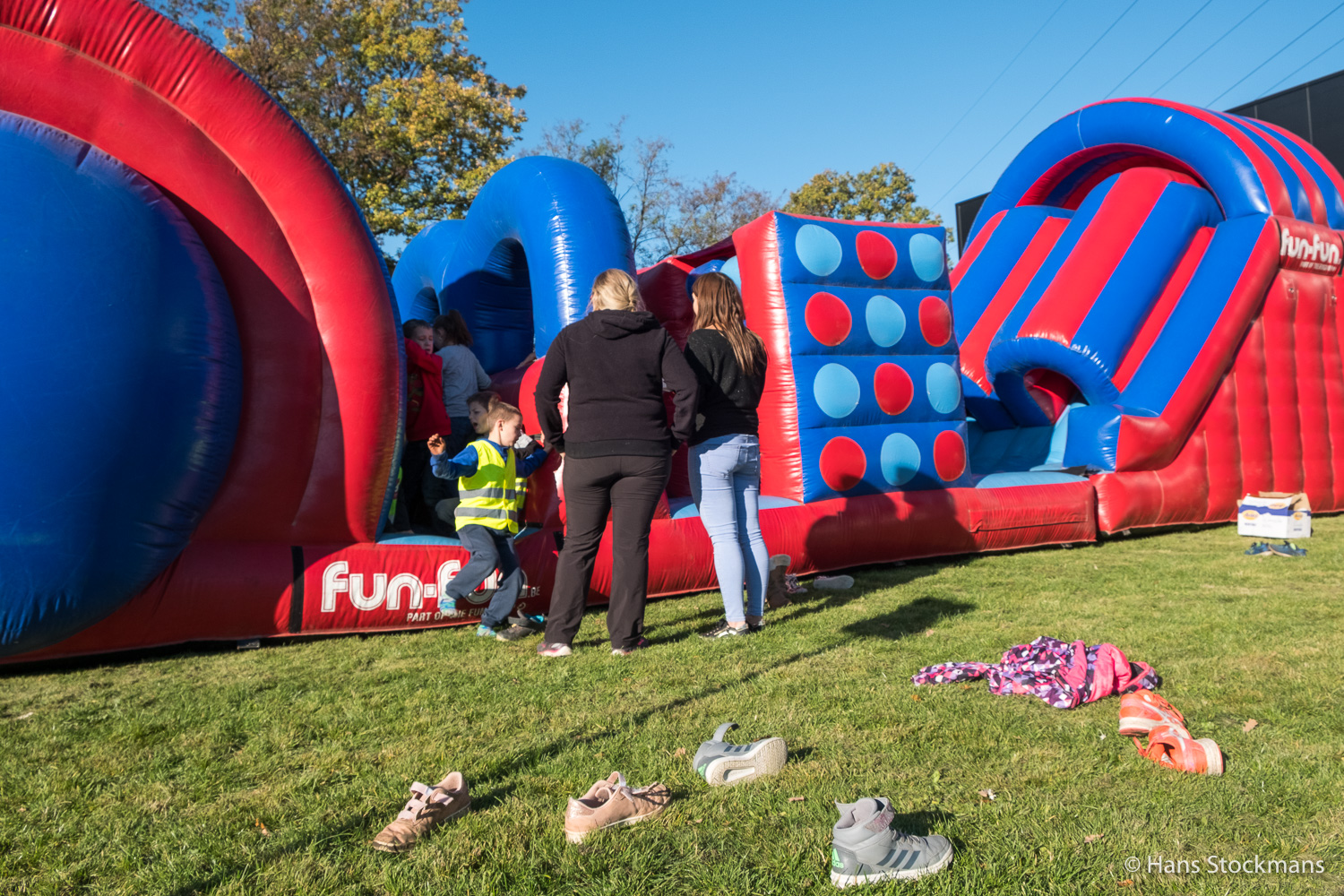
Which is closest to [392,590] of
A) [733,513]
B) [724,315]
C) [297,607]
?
[297,607]

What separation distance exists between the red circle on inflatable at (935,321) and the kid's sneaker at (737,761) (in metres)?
4.55

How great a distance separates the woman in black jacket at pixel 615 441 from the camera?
11.9 feet

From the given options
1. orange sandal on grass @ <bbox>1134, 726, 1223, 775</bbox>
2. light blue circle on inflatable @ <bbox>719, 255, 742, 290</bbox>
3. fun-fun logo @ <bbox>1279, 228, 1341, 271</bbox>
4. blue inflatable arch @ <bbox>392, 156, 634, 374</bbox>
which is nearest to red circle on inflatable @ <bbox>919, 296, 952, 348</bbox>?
light blue circle on inflatable @ <bbox>719, 255, 742, 290</bbox>

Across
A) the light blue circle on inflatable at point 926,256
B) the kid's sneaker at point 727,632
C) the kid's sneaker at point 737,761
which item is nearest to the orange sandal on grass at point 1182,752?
the kid's sneaker at point 737,761

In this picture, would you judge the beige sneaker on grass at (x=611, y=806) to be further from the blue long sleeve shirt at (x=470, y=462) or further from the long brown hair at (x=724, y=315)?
the long brown hair at (x=724, y=315)

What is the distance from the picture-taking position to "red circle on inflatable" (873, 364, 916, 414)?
602cm

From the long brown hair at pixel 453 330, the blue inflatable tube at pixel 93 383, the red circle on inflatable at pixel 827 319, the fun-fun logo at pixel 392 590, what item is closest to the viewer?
the blue inflatable tube at pixel 93 383

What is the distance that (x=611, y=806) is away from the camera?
6.54 feet

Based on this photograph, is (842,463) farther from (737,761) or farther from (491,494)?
(737,761)

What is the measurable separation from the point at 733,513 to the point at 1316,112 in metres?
20.7

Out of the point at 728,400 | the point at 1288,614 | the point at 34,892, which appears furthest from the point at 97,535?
the point at 1288,614

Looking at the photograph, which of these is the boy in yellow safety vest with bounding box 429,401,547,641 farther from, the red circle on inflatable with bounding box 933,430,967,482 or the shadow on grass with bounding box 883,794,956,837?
the red circle on inflatable with bounding box 933,430,967,482

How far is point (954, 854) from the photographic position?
186 cm

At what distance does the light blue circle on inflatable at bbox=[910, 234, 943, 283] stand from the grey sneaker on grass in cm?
512
